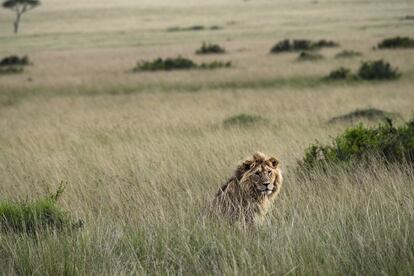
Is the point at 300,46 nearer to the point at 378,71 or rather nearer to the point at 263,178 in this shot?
the point at 378,71

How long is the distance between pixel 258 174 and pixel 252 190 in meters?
0.16

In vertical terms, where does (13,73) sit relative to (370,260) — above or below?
below

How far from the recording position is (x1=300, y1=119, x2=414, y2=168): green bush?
809 centimetres

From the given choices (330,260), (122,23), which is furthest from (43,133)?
(122,23)

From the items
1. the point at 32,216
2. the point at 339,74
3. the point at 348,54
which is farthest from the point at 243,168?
the point at 348,54

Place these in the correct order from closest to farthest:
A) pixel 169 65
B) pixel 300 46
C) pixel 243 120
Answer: pixel 243 120 < pixel 169 65 < pixel 300 46

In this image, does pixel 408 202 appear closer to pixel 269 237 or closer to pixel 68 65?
pixel 269 237

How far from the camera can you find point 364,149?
8.28 meters

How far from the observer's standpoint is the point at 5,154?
11102 millimetres

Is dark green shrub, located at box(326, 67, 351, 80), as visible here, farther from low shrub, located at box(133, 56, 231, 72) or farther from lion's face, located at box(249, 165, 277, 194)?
lion's face, located at box(249, 165, 277, 194)

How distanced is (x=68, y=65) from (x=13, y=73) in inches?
142

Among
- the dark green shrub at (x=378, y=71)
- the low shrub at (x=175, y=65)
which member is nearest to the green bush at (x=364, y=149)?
the dark green shrub at (x=378, y=71)

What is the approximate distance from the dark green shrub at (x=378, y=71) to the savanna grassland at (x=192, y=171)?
618mm

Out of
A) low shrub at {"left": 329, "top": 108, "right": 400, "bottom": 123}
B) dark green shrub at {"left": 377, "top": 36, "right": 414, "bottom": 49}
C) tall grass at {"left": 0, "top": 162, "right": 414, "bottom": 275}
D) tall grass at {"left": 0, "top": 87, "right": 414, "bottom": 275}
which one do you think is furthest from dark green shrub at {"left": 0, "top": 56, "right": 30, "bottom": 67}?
tall grass at {"left": 0, "top": 162, "right": 414, "bottom": 275}
